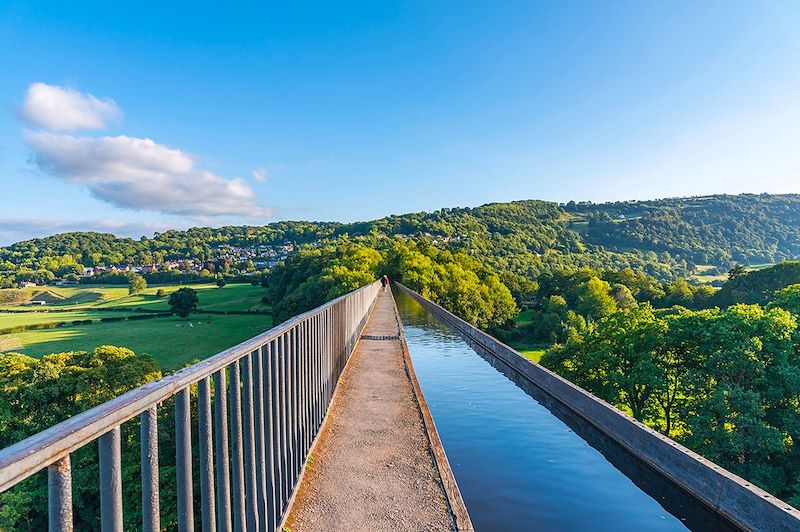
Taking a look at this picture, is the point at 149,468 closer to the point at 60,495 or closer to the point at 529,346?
the point at 60,495

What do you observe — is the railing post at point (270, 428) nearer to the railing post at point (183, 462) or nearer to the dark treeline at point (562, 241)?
the railing post at point (183, 462)

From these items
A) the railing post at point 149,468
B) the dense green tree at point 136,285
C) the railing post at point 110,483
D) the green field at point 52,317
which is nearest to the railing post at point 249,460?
the railing post at point 149,468

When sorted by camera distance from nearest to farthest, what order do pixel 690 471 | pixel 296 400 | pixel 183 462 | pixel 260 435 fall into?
pixel 183 462 < pixel 260 435 < pixel 296 400 < pixel 690 471

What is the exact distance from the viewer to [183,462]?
182 cm

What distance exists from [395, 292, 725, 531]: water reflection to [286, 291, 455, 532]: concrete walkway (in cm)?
60

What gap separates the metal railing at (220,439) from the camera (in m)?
1.16

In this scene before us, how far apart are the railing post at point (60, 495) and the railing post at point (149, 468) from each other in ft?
1.28

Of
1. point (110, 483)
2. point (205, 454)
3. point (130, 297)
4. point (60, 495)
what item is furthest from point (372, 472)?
point (130, 297)

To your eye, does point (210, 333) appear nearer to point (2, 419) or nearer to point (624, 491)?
point (2, 419)

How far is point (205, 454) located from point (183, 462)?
21 cm

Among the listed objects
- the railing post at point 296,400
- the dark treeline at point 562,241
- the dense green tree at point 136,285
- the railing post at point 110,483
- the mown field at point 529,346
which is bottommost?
the mown field at point 529,346

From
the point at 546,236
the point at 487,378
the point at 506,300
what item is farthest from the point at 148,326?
the point at 546,236

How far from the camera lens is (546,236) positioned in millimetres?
164375

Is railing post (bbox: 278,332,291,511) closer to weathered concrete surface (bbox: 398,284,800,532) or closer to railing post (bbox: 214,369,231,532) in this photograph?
railing post (bbox: 214,369,231,532)
